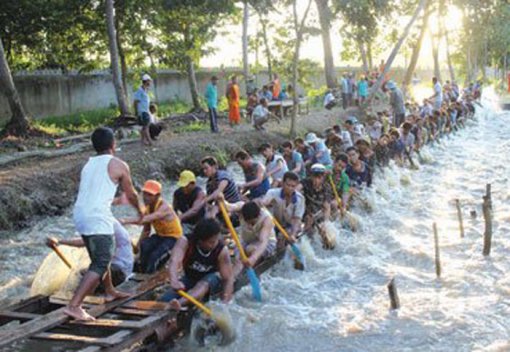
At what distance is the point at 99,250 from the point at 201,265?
1.36 m

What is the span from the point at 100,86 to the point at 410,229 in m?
14.5

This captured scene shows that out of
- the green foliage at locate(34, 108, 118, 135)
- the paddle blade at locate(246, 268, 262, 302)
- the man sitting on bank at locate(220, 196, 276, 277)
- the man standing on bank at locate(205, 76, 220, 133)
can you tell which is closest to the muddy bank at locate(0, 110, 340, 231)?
the man standing on bank at locate(205, 76, 220, 133)

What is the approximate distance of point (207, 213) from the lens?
27.8 ft

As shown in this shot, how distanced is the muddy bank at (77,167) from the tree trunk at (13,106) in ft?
6.58

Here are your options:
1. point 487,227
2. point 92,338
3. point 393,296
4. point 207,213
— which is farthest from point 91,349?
point 487,227

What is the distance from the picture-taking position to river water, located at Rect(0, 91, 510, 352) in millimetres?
6781

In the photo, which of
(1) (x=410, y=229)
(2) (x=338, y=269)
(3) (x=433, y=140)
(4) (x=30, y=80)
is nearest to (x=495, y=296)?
(2) (x=338, y=269)

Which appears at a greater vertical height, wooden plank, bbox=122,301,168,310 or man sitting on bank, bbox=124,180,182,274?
man sitting on bank, bbox=124,180,182,274

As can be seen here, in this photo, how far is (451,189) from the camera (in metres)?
15.7

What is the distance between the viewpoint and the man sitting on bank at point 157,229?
7.54 m

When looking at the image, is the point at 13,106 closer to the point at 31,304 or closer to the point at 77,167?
the point at 77,167

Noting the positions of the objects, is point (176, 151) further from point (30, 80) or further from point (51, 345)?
point (51, 345)

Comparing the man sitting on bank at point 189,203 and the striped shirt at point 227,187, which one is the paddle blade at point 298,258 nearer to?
the striped shirt at point 227,187

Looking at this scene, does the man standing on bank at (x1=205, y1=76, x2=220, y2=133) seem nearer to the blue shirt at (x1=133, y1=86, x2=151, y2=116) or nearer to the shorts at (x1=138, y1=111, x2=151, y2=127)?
the shorts at (x1=138, y1=111, x2=151, y2=127)
